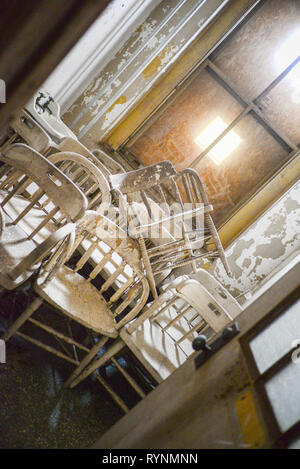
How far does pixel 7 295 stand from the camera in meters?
1.95

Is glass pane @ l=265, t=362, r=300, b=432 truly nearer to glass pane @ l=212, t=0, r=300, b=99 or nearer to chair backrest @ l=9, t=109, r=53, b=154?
chair backrest @ l=9, t=109, r=53, b=154

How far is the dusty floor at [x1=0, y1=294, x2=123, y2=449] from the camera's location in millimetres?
1512

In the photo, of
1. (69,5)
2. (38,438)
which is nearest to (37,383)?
(38,438)

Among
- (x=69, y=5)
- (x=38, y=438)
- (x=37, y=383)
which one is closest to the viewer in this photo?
(x=69, y=5)

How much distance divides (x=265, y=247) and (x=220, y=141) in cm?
129

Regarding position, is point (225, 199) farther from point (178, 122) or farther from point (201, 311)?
point (201, 311)

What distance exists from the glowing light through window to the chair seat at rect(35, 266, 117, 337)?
2.43 meters

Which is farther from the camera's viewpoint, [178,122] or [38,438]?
[178,122]

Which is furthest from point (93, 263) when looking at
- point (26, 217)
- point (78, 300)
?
point (26, 217)

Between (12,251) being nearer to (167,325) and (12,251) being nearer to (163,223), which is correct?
(163,223)

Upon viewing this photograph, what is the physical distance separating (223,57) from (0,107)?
3.75 m

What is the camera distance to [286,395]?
0.70m
